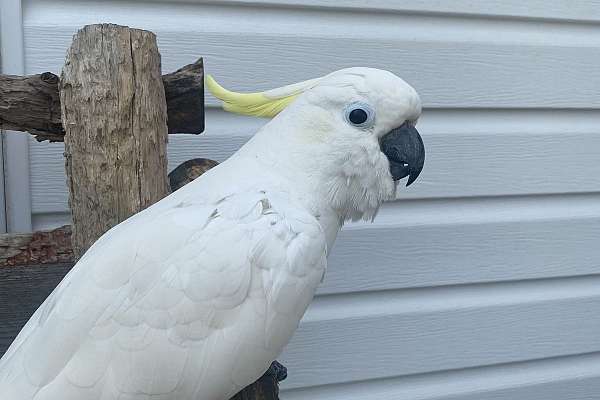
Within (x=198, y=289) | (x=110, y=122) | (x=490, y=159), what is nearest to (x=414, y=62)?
(x=490, y=159)

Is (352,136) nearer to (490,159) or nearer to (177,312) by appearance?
(177,312)

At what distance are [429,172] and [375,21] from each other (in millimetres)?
→ 451

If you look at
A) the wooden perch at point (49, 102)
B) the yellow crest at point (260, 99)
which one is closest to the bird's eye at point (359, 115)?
the yellow crest at point (260, 99)

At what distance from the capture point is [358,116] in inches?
39.7

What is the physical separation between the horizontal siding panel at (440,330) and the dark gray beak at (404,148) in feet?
2.55

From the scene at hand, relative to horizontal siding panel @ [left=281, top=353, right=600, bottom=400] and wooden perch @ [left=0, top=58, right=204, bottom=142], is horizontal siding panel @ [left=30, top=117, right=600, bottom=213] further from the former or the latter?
horizontal siding panel @ [left=281, top=353, right=600, bottom=400]

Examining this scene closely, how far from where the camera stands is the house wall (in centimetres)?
158

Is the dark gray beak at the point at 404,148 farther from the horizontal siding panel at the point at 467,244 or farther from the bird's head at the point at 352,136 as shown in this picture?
the horizontal siding panel at the point at 467,244

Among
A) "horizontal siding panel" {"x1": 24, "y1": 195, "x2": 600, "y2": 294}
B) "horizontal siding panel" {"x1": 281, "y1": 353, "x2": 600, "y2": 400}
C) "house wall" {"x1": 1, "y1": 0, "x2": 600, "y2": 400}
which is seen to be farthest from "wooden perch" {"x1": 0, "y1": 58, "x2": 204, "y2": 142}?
"horizontal siding panel" {"x1": 281, "y1": 353, "x2": 600, "y2": 400}

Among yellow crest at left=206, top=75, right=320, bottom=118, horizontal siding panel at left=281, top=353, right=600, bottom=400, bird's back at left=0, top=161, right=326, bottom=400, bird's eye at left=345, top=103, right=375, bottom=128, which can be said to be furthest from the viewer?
Result: horizontal siding panel at left=281, top=353, right=600, bottom=400

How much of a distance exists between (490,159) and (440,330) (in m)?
0.55

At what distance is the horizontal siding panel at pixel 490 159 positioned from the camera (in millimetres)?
1560

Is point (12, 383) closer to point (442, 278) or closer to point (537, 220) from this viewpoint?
point (442, 278)

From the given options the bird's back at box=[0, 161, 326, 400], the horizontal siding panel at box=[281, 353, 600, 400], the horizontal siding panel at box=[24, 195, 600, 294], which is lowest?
the horizontal siding panel at box=[281, 353, 600, 400]
